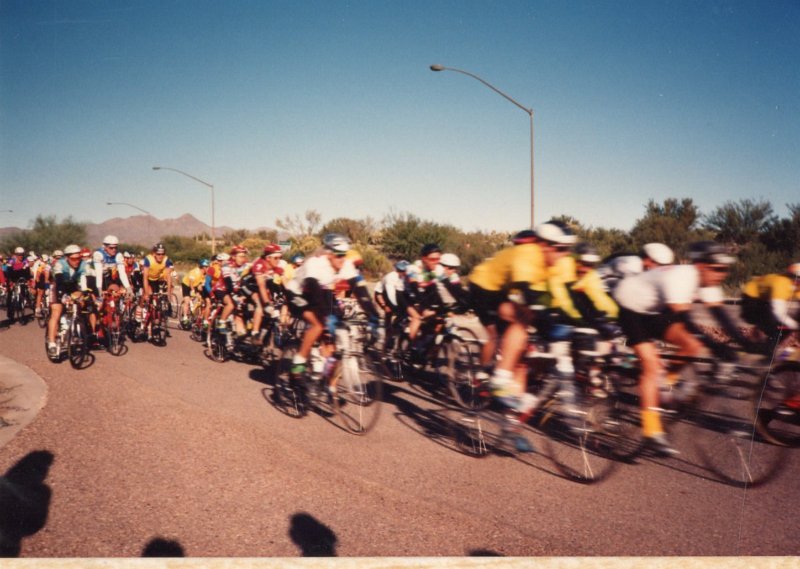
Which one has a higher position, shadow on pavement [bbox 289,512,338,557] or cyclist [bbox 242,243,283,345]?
cyclist [bbox 242,243,283,345]

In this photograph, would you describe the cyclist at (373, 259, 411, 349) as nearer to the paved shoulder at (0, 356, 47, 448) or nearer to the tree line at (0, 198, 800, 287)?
the tree line at (0, 198, 800, 287)

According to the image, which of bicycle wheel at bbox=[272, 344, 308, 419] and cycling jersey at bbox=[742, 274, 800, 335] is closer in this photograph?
cycling jersey at bbox=[742, 274, 800, 335]

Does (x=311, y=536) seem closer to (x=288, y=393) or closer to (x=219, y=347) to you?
(x=288, y=393)

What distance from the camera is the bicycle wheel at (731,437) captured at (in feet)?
11.3

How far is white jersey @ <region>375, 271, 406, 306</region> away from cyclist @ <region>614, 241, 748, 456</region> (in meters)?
4.05

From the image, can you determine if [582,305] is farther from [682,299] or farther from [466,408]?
[466,408]

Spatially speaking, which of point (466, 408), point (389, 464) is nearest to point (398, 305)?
point (466, 408)

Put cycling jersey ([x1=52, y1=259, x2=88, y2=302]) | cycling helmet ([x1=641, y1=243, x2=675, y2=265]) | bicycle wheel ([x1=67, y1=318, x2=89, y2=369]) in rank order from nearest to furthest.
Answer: cycling helmet ([x1=641, y1=243, x2=675, y2=265]), bicycle wheel ([x1=67, y1=318, x2=89, y2=369]), cycling jersey ([x1=52, y1=259, x2=88, y2=302])

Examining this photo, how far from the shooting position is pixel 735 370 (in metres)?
3.32

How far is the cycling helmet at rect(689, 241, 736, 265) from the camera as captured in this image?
2.59 meters

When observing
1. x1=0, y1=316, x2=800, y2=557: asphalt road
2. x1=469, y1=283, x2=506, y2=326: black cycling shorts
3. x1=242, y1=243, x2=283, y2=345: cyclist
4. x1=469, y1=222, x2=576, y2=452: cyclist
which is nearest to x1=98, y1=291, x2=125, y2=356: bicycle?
x1=242, y1=243, x2=283, y2=345: cyclist

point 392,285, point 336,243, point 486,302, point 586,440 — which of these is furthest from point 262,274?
point 586,440

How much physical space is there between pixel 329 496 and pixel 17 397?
4300 mm

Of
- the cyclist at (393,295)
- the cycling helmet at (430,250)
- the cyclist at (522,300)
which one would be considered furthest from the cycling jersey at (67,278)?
the cyclist at (522,300)
